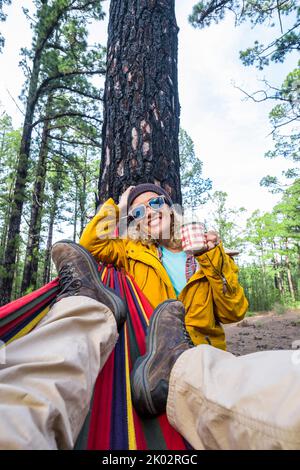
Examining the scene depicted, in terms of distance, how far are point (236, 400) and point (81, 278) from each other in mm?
779

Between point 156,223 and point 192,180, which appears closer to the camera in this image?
point 156,223

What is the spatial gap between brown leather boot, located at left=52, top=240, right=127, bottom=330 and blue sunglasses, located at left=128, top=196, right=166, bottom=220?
0.57 m

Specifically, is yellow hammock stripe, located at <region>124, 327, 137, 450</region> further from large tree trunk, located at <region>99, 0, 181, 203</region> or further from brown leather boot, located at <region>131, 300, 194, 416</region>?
large tree trunk, located at <region>99, 0, 181, 203</region>

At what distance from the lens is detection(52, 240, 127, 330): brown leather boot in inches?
44.8

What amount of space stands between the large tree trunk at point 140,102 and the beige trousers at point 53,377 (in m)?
1.15

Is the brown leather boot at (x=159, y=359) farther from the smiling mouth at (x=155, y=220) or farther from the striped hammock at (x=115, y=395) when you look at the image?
the smiling mouth at (x=155, y=220)

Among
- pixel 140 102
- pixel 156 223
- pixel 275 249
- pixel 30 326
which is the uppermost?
pixel 275 249

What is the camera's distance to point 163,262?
1857mm

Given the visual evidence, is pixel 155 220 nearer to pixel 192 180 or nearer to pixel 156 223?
pixel 156 223

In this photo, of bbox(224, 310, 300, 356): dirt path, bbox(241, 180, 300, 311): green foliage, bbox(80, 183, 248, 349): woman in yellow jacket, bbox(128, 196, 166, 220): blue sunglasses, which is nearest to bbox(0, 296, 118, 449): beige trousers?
bbox(80, 183, 248, 349): woman in yellow jacket

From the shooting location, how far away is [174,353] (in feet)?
2.94

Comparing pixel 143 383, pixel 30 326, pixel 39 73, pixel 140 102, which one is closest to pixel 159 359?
pixel 143 383

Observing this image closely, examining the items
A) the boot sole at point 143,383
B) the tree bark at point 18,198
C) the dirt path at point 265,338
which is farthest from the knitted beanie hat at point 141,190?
the tree bark at point 18,198
